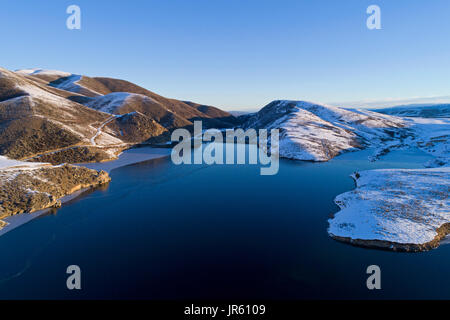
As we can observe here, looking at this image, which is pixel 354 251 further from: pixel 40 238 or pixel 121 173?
pixel 121 173

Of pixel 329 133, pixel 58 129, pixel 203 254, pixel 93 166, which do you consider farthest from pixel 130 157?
pixel 329 133

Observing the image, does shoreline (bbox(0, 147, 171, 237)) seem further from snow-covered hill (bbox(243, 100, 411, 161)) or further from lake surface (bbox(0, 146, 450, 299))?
snow-covered hill (bbox(243, 100, 411, 161))

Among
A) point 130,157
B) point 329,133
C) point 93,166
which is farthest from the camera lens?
point 329,133

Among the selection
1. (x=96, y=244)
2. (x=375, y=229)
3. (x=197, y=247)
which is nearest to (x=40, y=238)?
(x=96, y=244)

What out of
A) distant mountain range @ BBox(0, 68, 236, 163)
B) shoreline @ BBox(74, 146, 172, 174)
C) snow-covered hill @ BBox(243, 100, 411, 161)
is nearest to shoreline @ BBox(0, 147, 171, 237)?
shoreline @ BBox(74, 146, 172, 174)

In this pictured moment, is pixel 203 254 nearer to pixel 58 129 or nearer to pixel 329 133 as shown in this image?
pixel 58 129
